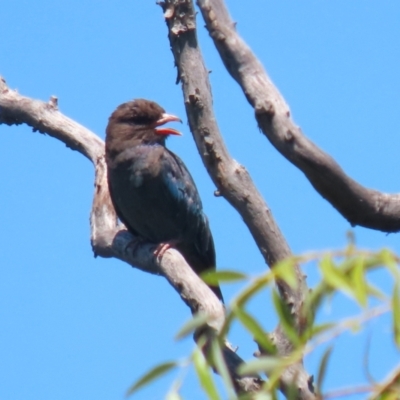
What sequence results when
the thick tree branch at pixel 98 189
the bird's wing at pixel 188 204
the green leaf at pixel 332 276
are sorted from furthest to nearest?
the bird's wing at pixel 188 204, the thick tree branch at pixel 98 189, the green leaf at pixel 332 276

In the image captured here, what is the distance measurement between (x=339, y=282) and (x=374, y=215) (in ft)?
8.46

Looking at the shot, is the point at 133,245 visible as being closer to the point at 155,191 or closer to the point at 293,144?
the point at 155,191

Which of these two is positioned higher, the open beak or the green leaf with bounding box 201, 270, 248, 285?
the open beak

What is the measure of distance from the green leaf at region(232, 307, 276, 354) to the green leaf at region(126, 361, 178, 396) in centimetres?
18

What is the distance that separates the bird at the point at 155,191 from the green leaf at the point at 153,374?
18.0ft

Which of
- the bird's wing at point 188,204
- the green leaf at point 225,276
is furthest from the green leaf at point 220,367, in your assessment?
the bird's wing at point 188,204

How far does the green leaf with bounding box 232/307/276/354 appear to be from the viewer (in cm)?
178

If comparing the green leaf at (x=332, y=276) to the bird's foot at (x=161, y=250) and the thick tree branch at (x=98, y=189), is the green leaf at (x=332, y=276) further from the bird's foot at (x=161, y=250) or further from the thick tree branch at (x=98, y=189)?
the bird's foot at (x=161, y=250)

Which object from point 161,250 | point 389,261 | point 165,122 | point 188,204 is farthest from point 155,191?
point 389,261

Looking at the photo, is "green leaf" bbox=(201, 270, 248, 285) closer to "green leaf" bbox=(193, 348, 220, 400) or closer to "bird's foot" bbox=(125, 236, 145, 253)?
"green leaf" bbox=(193, 348, 220, 400)

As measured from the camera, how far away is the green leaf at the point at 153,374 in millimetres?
1708

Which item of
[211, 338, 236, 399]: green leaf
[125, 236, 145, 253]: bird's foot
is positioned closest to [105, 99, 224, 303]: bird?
[125, 236, 145, 253]: bird's foot

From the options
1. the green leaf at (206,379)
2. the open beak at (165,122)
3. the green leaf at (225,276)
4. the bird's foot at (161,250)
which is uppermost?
the open beak at (165,122)

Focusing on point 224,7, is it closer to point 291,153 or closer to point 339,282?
point 291,153
